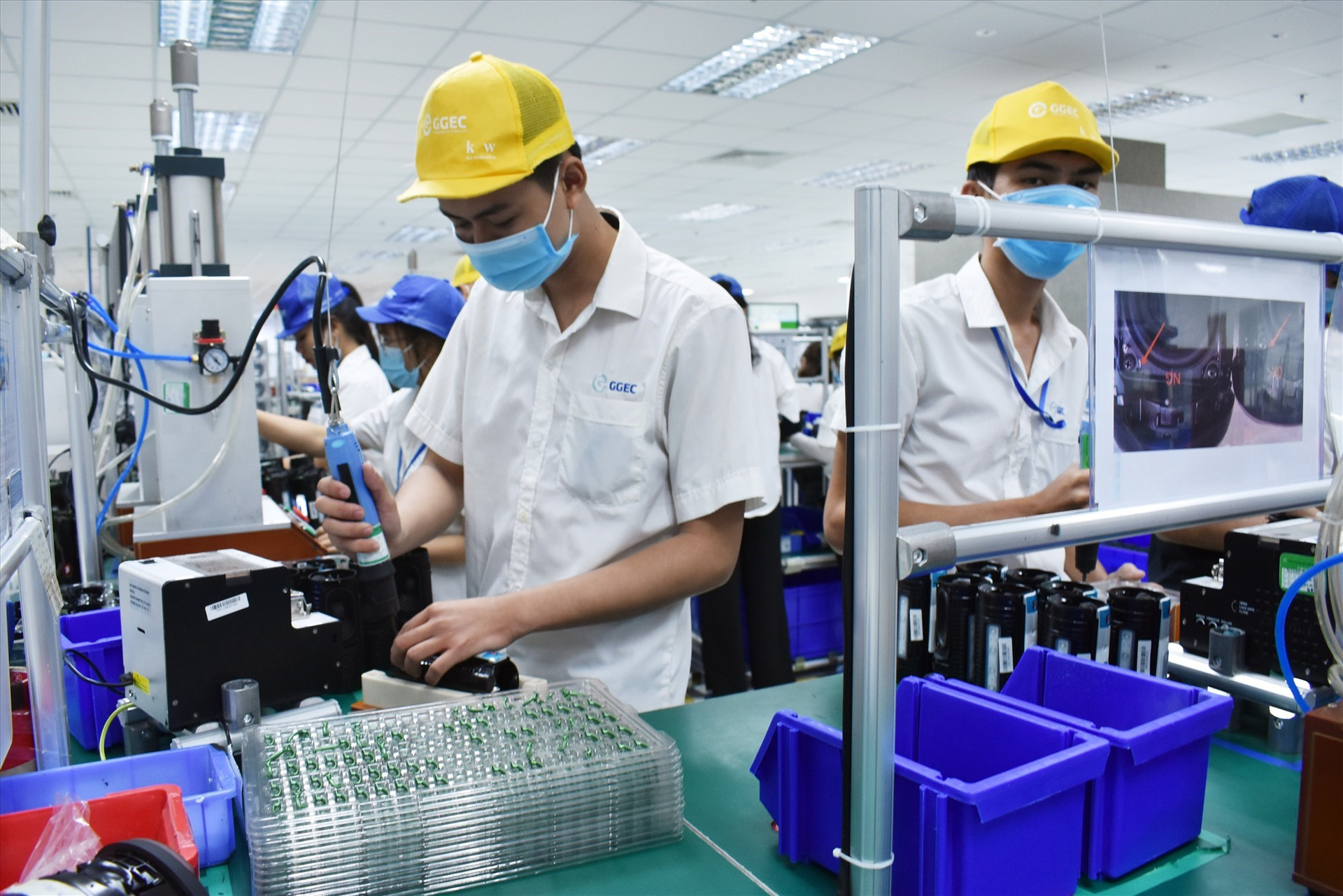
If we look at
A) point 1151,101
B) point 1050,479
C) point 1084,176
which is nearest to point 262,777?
point 1050,479

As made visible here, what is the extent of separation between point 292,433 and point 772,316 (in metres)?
4.49

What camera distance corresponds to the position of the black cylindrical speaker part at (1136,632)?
110 centimetres

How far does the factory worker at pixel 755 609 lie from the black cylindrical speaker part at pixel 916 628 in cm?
199

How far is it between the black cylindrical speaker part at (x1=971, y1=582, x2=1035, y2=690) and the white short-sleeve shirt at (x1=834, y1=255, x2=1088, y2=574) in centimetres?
48

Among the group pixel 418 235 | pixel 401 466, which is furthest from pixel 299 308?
pixel 418 235

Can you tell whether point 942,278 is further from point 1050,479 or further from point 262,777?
point 262,777

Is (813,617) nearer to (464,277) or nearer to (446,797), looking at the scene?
(464,277)

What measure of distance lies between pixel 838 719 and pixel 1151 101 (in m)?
6.74

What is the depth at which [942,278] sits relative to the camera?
1.74m

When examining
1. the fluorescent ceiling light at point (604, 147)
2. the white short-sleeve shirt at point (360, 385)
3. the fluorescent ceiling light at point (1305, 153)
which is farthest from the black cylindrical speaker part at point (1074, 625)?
the fluorescent ceiling light at point (1305, 153)

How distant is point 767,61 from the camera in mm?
5570

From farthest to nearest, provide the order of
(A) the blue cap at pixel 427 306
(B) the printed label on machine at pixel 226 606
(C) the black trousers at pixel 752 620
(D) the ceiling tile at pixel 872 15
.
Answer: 1. (D) the ceiling tile at pixel 872 15
2. (C) the black trousers at pixel 752 620
3. (A) the blue cap at pixel 427 306
4. (B) the printed label on machine at pixel 226 606

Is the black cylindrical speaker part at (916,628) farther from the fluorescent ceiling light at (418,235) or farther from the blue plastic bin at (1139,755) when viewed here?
the fluorescent ceiling light at (418,235)

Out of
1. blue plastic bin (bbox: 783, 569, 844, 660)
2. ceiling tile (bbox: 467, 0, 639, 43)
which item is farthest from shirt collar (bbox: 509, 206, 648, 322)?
ceiling tile (bbox: 467, 0, 639, 43)
